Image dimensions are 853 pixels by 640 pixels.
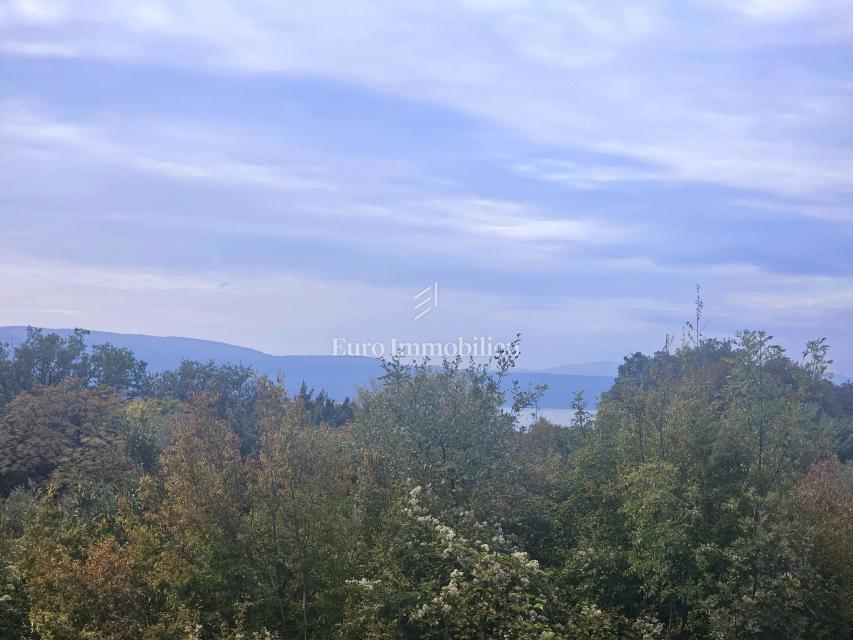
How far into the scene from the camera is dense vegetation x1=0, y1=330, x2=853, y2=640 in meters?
13.9

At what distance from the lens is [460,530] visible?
17.0 meters

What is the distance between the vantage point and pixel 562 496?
864 inches

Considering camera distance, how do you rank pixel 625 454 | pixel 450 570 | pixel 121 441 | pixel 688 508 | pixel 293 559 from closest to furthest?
1. pixel 293 559
2. pixel 450 570
3. pixel 688 508
4. pixel 625 454
5. pixel 121 441

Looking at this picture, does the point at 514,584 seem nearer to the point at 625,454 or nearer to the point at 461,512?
the point at 461,512

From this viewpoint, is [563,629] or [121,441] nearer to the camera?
[563,629]

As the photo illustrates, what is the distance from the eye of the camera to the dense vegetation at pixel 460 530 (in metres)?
13.9

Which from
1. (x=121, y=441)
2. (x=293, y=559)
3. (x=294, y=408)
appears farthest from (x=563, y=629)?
(x=121, y=441)

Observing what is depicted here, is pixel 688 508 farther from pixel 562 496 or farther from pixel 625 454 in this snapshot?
pixel 562 496

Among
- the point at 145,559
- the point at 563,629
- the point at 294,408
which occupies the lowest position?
the point at 563,629

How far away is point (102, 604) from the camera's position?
13.2 metres

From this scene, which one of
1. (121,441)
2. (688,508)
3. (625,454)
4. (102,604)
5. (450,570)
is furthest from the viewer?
(121,441)

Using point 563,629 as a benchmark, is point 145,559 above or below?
above

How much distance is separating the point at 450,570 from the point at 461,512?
2604 mm

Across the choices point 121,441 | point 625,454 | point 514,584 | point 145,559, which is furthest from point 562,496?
point 121,441
